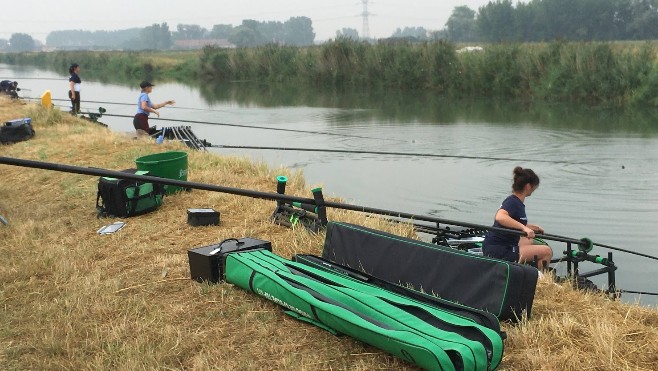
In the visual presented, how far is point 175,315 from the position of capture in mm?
3631

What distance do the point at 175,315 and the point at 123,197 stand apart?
2479 millimetres

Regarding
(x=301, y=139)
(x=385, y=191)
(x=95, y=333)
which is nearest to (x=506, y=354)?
(x=95, y=333)

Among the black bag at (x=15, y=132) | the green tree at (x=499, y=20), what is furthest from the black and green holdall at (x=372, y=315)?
the green tree at (x=499, y=20)

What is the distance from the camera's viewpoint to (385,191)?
1071 cm

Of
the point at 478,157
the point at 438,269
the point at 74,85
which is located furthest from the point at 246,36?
the point at 438,269

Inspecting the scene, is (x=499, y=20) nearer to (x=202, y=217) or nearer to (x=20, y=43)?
(x=202, y=217)

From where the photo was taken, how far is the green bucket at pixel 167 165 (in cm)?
650

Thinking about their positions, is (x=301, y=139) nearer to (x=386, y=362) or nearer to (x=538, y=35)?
(x=386, y=362)

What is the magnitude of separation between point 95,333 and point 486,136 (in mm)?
14186

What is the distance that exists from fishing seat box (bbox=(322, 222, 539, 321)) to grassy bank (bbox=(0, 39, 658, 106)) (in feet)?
67.7

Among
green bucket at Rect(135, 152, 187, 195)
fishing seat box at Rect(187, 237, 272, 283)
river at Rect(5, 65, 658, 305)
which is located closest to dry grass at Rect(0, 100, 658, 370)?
fishing seat box at Rect(187, 237, 272, 283)

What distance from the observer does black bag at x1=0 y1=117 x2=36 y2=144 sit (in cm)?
1087

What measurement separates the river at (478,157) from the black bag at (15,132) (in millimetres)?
3663

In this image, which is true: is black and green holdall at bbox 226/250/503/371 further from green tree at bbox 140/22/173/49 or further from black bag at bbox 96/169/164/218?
green tree at bbox 140/22/173/49
